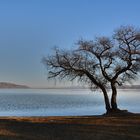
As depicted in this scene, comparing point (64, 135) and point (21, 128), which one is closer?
point (64, 135)

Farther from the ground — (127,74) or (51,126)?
(127,74)

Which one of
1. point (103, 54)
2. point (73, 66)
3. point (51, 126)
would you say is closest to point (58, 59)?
point (73, 66)

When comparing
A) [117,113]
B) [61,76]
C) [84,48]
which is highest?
[84,48]

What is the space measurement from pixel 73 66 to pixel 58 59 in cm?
148

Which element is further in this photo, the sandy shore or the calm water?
the calm water

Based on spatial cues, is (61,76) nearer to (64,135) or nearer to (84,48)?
(84,48)

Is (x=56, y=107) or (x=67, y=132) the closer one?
(x=67, y=132)

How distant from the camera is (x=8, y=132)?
56.4 feet

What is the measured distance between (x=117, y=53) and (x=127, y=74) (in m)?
2.42

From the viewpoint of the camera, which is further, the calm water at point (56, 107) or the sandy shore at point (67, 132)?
the calm water at point (56, 107)

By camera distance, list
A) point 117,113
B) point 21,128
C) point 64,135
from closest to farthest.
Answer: point 64,135 < point 21,128 < point 117,113

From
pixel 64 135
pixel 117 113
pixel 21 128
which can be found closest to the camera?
pixel 64 135

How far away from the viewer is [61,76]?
33.2m

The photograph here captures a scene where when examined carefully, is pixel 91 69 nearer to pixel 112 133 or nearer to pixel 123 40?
pixel 123 40
